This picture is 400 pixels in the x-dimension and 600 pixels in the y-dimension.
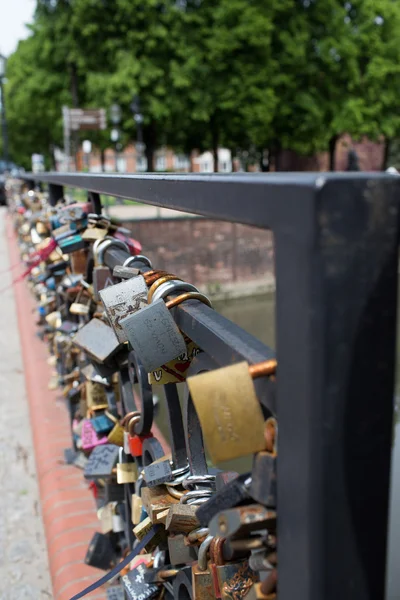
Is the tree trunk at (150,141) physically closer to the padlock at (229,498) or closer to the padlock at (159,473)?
the padlock at (159,473)

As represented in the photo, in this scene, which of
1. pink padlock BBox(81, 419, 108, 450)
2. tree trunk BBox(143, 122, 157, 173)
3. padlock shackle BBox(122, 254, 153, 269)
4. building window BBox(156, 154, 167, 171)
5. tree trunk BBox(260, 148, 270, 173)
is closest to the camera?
padlock shackle BBox(122, 254, 153, 269)

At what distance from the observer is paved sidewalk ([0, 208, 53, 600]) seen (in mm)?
1842

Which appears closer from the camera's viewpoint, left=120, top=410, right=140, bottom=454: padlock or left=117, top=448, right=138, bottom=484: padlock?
left=120, top=410, right=140, bottom=454: padlock

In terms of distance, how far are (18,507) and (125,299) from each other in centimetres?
146

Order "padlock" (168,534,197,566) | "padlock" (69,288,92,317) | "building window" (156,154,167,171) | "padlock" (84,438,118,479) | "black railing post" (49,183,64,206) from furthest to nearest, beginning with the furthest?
"building window" (156,154,167,171) → "black railing post" (49,183,64,206) → "padlock" (69,288,92,317) → "padlock" (84,438,118,479) → "padlock" (168,534,197,566)

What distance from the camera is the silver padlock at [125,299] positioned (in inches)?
43.6

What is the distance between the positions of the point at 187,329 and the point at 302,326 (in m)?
0.40

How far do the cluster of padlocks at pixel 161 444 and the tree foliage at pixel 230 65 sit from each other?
725 inches

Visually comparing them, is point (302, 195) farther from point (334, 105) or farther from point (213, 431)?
point (334, 105)

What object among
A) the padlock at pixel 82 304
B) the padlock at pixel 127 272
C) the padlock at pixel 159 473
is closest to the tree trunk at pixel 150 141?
the padlock at pixel 82 304

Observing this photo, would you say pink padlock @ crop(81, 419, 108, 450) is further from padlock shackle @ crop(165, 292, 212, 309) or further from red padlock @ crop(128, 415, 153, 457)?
padlock shackle @ crop(165, 292, 212, 309)

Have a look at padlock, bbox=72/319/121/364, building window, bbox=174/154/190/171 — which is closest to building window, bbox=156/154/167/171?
building window, bbox=174/154/190/171

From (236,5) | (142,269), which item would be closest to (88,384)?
(142,269)

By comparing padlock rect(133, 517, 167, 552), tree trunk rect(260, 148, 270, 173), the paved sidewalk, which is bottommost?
the paved sidewalk
